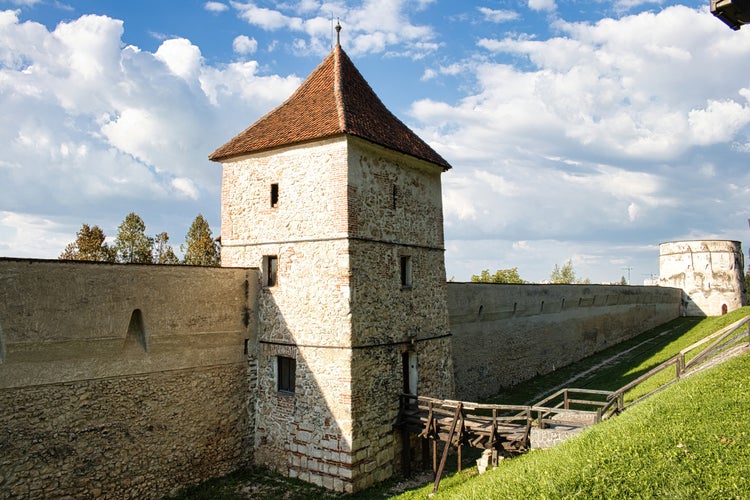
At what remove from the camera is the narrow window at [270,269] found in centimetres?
1351

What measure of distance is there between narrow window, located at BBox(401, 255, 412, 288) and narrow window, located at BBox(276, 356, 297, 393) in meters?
3.43

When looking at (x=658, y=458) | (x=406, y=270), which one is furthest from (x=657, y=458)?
(x=406, y=270)

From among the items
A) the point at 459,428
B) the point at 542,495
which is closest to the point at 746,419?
the point at 542,495

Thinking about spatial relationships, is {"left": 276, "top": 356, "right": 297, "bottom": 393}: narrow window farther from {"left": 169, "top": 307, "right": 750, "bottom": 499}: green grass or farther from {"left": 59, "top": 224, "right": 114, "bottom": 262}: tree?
{"left": 59, "top": 224, "right": 114, "bottom": 262}: tree

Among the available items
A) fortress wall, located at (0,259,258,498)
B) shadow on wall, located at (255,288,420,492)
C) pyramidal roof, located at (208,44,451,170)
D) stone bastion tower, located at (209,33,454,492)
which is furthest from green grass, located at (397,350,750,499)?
pyramidal roof, located at (208,44,451,170)

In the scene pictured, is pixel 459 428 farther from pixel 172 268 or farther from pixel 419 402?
pixel 172 268

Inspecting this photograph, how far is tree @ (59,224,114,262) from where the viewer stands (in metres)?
31.7

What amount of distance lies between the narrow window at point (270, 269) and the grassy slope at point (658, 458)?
703 centimetres

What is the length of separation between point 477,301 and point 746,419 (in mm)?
11090


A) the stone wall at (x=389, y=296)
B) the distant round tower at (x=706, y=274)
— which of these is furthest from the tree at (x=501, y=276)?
the stone wall at (x=389, y=296)

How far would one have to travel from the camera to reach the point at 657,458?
7.54 meters

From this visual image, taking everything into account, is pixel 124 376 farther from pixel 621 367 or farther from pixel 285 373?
pixel 621 367

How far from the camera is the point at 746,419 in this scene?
839 cm

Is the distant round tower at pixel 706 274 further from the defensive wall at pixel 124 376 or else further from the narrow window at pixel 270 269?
A: the narrow window at pixel 270 269
